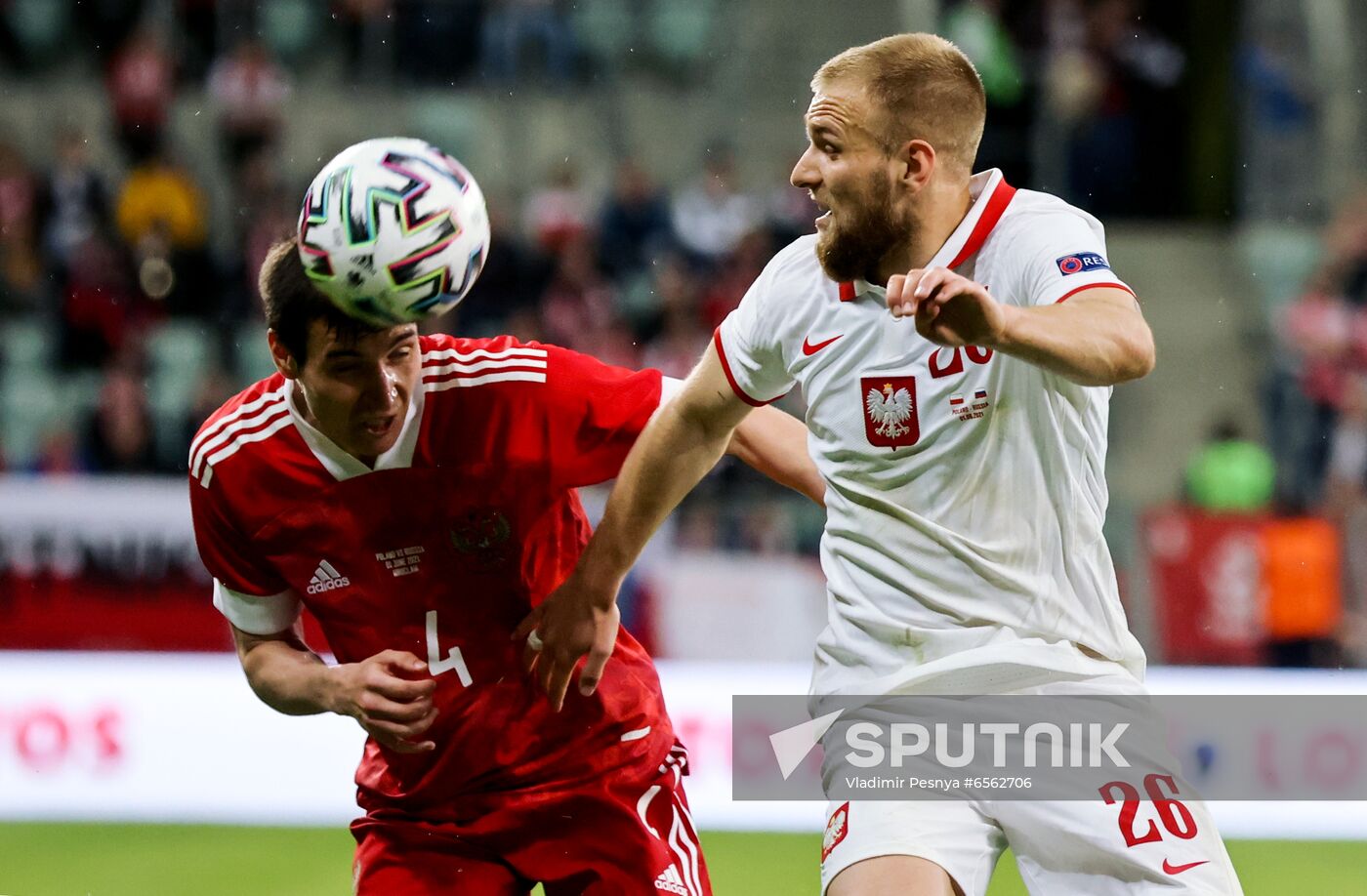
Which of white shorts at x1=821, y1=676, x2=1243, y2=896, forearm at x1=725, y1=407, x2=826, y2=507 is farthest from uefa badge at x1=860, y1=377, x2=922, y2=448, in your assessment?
white shorts at x1=821, y1=676, x2=1243, y2=896

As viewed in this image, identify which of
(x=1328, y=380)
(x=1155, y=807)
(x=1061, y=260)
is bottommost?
(x=1328, y=380)

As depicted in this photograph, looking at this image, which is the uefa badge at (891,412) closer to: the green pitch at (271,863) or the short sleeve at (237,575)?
the short sleeve at (237,575)

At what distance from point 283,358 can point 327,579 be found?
0.56 metres

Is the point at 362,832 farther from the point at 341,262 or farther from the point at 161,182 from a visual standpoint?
the point at 161,182

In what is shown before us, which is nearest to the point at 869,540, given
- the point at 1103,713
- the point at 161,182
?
the point at 1103,713

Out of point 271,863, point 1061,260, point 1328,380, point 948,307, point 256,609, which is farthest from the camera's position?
point 1328,380

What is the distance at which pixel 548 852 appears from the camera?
4055 mm

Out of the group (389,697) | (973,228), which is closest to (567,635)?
(389,697)

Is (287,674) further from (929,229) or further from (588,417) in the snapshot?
(929,229)

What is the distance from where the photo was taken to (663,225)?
43.3 ft

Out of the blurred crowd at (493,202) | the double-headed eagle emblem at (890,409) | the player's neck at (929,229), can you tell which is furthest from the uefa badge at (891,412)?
the blurred crowd at (493,202)

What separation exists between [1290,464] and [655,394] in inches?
360

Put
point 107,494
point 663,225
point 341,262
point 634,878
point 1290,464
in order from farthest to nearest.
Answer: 1. point 663,225
2. point 1290,464
3. point 107,494
4. point 634,878
5. point 341,262

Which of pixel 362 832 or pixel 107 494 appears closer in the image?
pixel 362 832
